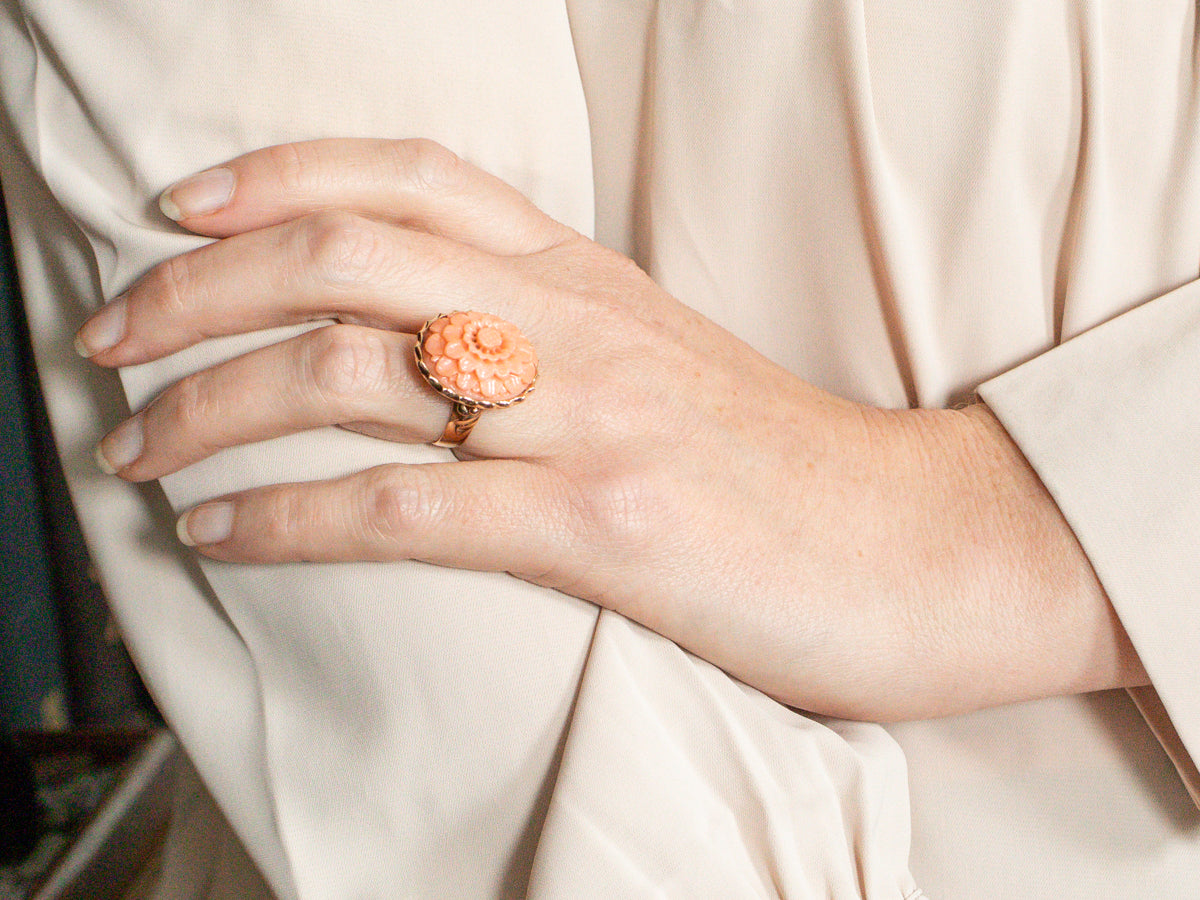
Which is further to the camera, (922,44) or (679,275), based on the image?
(679,275)

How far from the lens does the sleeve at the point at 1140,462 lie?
69cm

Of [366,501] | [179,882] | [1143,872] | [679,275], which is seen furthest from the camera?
[179,882]

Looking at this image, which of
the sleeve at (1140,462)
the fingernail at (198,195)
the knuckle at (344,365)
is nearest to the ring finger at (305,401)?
the knuckle at (344,365)

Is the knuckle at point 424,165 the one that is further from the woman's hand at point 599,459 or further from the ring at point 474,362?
the ring at point 474,362

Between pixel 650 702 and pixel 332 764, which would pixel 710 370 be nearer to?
pixel 650 702

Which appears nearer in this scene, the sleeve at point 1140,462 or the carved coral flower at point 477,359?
the carved coral flower at point 477,359

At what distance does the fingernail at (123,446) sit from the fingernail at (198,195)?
0.15m

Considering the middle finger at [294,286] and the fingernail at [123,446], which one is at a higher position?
the middle finger at [294,286]

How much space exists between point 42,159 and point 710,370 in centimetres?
52

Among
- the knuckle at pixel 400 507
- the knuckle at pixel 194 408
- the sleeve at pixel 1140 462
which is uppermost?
the knuckle at pixel 194 408

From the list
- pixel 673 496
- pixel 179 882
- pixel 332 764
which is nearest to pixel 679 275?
pixel 673 496

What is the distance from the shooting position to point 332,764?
0.68 meters

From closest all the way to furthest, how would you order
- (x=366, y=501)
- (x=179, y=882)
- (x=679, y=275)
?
(x=366, y=501) → (x=679, y=275) → (x=179, y=882)

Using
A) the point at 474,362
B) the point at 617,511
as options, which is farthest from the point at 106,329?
the point at 617,511
